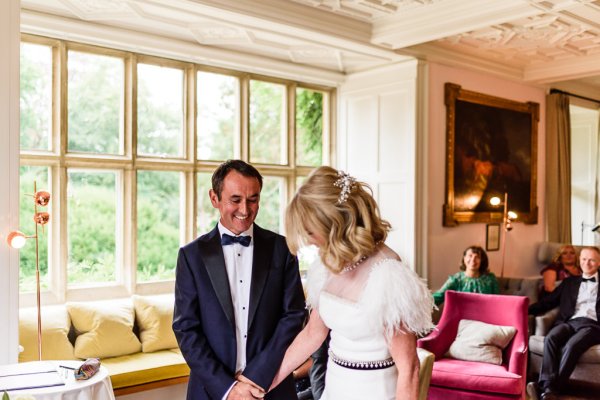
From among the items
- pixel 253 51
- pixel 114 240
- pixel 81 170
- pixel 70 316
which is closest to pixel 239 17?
pixel 253 51

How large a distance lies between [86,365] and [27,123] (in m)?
2.50

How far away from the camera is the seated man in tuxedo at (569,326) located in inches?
214

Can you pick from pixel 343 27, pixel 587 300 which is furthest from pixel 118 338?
pixel 587 300

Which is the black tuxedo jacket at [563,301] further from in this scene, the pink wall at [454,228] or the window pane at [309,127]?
the window pane at [309,127]

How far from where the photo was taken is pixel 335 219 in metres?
2.12

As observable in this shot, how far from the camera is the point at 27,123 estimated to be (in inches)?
194

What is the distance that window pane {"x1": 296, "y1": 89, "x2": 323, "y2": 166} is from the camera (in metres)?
6.70

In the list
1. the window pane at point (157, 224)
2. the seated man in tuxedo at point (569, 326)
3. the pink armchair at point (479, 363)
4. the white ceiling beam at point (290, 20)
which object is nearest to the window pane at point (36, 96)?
the window pane at point (157, 224)

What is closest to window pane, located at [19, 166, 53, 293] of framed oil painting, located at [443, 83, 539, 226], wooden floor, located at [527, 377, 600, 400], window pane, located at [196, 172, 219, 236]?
window pane, located at [196, 172, 219, 236]

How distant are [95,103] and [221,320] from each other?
3.42 metres

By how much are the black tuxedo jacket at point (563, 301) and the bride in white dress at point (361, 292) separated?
4.25 meters

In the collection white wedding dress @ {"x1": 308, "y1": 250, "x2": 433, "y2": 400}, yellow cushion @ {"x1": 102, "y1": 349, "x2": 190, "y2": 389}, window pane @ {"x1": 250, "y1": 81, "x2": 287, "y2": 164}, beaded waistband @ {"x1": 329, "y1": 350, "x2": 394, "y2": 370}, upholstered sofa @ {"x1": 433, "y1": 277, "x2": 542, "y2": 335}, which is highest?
window pane @ {"x1": 250, "y1": 81, "x2": 287, "y2": 164}

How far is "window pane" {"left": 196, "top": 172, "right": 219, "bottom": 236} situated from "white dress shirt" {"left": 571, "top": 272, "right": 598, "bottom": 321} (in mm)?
3499

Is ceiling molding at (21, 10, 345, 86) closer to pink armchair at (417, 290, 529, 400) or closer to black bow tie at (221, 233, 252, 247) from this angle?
pink armchair at (417, 290, 529, 400)
